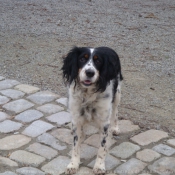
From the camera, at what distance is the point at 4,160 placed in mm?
3930

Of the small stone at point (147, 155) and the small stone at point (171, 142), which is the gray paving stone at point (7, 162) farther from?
the small stone at point (171, 142)

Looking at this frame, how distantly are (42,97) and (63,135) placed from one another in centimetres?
108

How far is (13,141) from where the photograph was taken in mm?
4328

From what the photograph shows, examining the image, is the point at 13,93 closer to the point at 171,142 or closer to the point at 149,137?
the point at 149,137

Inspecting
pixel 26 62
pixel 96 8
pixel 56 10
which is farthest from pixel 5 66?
pixel 96 8

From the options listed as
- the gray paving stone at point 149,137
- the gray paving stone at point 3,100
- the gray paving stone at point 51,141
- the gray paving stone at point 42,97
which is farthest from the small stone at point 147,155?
the gray paving stone at point 3,100

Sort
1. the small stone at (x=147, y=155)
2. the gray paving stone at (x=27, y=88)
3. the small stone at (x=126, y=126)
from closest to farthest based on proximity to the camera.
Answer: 1. the small stone at (x=147, y=155)
2. the small stone at (x=126, y=126)
3. the gray paving stone at (x=27, y=88)

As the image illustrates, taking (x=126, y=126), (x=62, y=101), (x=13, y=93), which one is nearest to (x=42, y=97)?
(x=62, y=101)

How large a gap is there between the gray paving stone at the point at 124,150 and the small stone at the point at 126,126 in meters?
0.32

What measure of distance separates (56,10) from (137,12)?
89.4 inches

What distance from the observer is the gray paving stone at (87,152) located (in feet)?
13.6

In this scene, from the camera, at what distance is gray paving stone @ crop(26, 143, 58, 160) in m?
4.08

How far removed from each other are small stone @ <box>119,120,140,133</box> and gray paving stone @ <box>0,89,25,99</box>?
1499 millimetres

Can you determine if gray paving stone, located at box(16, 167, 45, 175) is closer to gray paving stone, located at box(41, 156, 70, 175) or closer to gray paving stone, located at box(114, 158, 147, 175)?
gray paving stone, located at box(41, 156, 70, 175)
